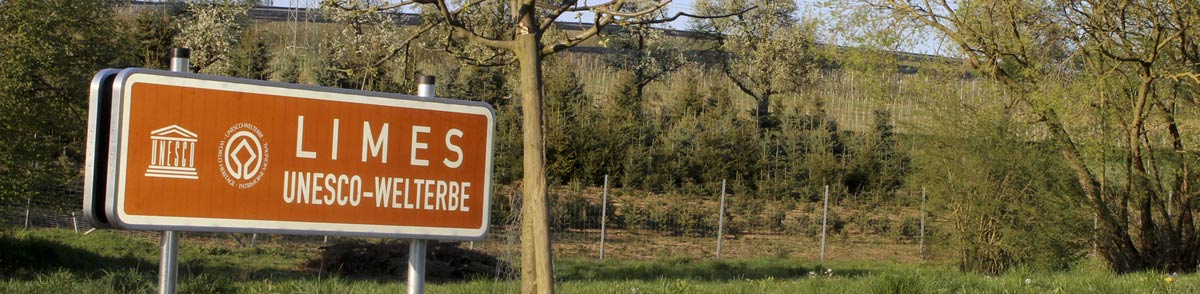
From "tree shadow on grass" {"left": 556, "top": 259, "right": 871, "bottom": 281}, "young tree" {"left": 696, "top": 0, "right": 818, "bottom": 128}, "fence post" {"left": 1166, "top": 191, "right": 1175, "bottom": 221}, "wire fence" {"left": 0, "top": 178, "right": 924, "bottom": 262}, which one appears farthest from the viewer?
"young tree" {"left": 696, "top": 0, "right": 818, "bottom": 128}

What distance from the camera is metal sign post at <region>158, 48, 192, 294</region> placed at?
266 centimetres

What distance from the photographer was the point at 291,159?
109 inches

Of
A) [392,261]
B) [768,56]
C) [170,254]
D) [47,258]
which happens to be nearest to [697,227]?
[392,261]

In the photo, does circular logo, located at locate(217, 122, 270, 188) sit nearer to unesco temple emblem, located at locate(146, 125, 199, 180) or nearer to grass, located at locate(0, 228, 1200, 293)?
unesco temple emblem, located at locate(146, 125, 199, 180)

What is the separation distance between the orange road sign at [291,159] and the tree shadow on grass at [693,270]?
13.2m

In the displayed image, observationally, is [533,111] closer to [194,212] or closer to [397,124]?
[397,124]

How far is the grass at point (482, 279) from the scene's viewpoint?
8578 mm

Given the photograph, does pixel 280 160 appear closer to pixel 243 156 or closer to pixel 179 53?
pixel 243 156

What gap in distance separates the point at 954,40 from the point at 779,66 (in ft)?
66.2

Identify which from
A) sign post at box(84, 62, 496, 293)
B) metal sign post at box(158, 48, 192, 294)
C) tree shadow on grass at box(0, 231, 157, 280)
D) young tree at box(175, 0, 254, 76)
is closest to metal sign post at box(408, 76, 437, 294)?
sign post at box(84, 62, 496, 293)

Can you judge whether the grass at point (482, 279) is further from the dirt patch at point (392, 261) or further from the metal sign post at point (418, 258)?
the metal sign post at point (418, 258)

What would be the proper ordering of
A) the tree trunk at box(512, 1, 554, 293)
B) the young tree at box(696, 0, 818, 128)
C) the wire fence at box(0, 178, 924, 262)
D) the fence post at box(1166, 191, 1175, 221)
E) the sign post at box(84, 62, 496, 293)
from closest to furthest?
1. the sign post at box(84, 62, 496, 293)
2. the tree trunk at box(512, 1, 554, 293)
3. the fence post at box(1166, 191, 1175, 221)
4. the wire fence at box(0, 178, 924, 262)
5. the young tree at box(696, 0, 818, 128)

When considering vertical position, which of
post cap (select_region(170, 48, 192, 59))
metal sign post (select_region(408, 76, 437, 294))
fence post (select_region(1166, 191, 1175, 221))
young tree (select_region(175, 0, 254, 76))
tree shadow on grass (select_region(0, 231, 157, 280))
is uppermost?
young tree (select_region(175, 0, 254, 76))

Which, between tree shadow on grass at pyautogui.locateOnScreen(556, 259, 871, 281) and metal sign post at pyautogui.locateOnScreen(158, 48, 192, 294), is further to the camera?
tree shadow on grass at pyautogui.locateOnScreen(556, 259, 871, 281)
